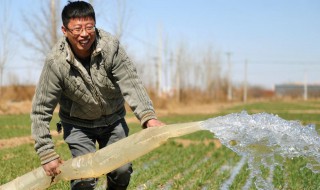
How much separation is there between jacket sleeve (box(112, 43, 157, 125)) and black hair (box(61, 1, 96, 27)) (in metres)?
0.40

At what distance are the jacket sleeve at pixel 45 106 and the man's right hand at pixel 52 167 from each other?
3 centimetres

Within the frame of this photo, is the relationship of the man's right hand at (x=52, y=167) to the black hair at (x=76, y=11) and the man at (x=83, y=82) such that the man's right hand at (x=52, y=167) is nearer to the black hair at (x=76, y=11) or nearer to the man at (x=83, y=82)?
the man at (x=83, y=82)

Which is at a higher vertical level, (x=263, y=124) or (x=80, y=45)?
(x=80, y=45)

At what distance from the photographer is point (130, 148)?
3799 millimetres

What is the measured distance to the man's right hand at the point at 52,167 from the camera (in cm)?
388

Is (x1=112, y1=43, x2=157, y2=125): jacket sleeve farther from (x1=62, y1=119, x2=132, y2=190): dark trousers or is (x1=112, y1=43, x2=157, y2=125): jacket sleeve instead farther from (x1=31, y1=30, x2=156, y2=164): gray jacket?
(x1=62, y1=119, x2=132, y2=190): dark trousers

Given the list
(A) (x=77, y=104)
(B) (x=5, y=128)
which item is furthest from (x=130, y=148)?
(B) (x=5, y=128)

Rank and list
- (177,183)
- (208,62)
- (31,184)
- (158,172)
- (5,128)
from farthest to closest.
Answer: (208,62), (5,128), (158,172), (177,183), (31,184)

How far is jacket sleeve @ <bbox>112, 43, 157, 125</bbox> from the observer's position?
12.8 feet

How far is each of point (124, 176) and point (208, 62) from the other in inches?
2091

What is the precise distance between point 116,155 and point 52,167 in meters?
0.52

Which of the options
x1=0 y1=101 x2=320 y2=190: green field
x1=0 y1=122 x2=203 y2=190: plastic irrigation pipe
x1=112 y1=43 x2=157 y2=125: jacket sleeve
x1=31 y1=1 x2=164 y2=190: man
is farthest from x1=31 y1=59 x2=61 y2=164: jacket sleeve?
x1=0 y1=101 x2=320 y2=190: green field

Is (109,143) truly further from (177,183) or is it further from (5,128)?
(5,128)

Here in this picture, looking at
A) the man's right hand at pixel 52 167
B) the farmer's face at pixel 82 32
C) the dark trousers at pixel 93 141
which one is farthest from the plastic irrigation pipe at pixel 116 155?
the farmer's face at pixel 82 32
